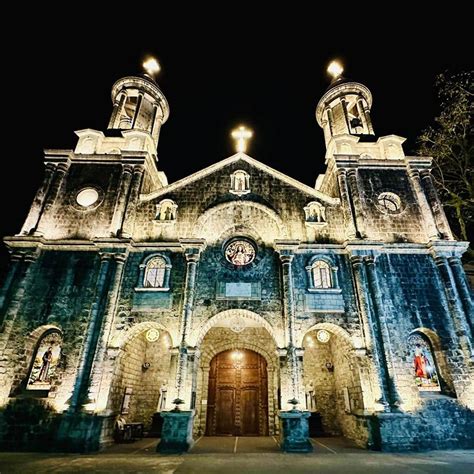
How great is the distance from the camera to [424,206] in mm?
14781

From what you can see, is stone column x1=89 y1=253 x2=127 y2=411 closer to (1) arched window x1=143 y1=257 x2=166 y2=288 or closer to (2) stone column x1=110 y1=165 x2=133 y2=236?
(1) arched window x1=143 y1=257 x2=166 y2=288

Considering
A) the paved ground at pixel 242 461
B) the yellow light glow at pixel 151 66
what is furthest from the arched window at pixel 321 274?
the yellow light glow at pixel 151 66

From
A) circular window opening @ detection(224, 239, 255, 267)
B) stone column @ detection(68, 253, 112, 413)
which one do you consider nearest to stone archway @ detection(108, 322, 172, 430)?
stone column @ detection(68, 253, 112, 413)

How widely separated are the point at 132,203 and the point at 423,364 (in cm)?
1424

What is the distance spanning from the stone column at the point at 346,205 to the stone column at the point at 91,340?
10.7m

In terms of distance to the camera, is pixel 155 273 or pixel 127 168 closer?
pixel 155 273

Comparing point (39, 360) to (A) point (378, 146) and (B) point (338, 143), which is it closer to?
(B) point (338, 143)

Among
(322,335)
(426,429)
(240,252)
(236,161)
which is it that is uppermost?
(236,161)

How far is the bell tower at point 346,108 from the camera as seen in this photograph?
18219mm

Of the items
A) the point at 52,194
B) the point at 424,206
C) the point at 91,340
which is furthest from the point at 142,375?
the point at 424,206

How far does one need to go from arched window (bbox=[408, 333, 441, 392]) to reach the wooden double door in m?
6.81

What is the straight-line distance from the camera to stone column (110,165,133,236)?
14.0 m

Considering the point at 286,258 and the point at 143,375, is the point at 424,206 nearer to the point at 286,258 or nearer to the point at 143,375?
the point at 286,258

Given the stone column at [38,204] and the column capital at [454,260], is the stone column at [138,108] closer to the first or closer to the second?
the stone column at [38,204]
